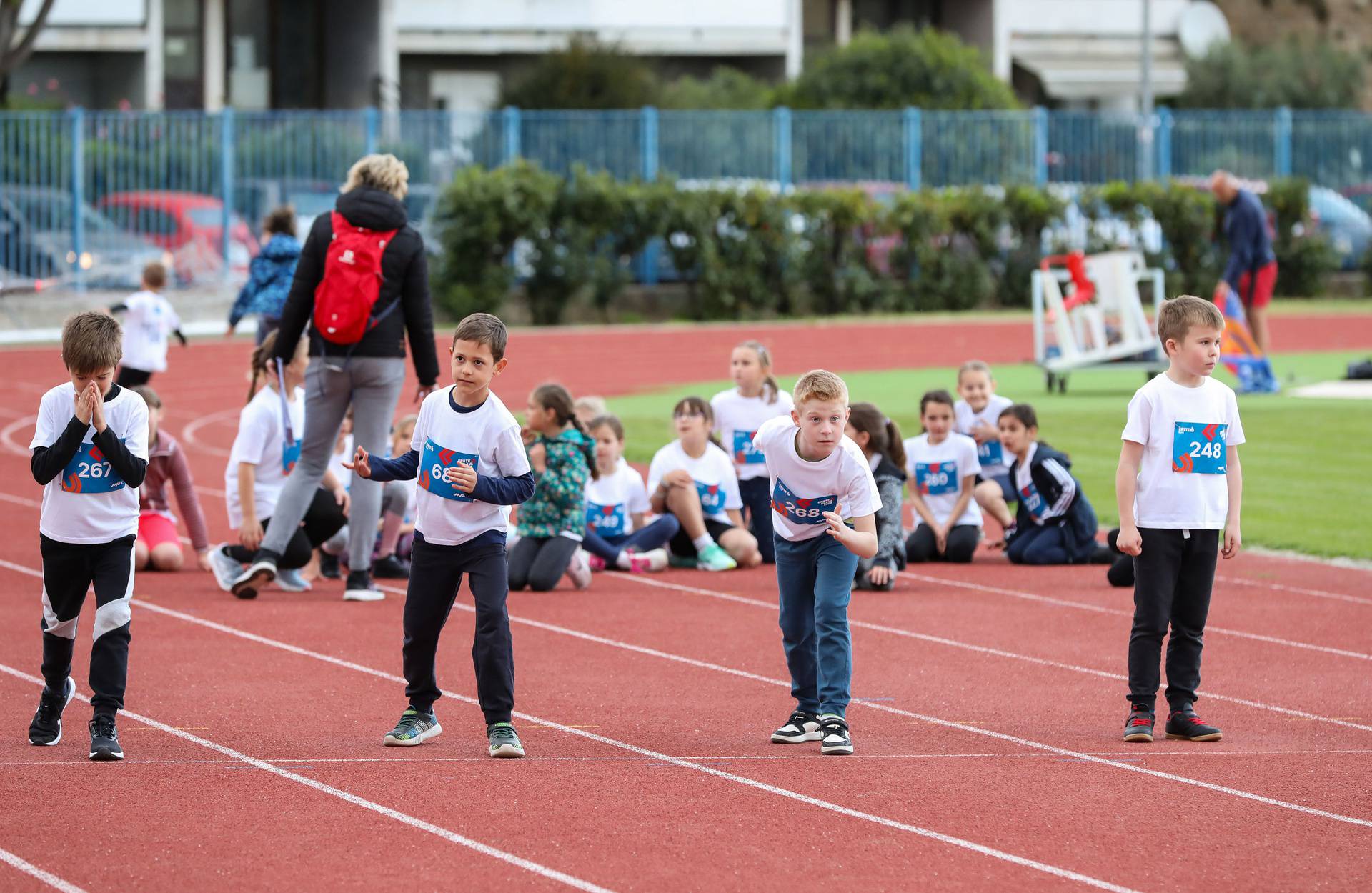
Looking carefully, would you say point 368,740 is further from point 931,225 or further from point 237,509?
point 931,225

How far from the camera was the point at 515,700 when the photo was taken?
7324mm

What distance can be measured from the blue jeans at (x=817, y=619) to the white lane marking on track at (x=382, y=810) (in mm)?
1660

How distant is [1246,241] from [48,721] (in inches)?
635

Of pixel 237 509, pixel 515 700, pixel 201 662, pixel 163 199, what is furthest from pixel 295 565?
pixel 163 199

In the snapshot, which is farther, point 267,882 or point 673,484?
point 673,484

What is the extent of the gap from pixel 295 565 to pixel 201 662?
1920 millimetres

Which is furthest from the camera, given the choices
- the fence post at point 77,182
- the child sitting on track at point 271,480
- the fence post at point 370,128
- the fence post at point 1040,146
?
the fence post at point 1040,146

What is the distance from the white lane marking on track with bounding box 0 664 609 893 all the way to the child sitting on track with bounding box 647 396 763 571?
4.35m

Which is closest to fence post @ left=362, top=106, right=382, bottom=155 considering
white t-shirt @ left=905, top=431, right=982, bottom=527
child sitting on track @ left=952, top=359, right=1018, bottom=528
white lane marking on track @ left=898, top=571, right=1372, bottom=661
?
child sitting on track @ left=952, top=359, right=1018, bottom=528

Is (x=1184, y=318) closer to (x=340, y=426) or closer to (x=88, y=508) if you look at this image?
(x=88, y=508)

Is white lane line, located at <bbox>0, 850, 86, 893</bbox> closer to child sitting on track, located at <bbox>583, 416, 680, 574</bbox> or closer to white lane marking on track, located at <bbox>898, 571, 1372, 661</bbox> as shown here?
white lane marking on track, located at <bbox>898, 571, 1372, 661</bbox>

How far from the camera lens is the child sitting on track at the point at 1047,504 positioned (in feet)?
35.7

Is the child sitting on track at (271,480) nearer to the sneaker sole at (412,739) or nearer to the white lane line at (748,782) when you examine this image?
the white lane line at (748,782)

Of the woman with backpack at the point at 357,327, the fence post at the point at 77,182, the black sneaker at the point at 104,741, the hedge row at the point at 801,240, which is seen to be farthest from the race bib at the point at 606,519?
the fence post at the point at 77,182
